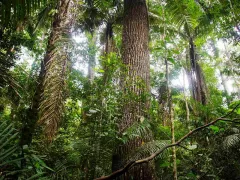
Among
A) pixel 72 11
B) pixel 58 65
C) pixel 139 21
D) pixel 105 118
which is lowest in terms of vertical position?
pixel 105 118

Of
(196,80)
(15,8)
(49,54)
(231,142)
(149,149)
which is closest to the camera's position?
(15,8)

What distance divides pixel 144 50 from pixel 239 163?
324 centimetres

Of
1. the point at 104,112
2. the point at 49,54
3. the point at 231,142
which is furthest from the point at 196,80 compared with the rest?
the point at 49,54

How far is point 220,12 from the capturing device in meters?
6.77

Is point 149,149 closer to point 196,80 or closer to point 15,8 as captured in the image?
point 15,8

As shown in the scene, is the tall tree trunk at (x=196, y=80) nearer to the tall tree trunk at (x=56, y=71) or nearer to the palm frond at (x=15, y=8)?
the tall tree trunk at (x=56, y=71)

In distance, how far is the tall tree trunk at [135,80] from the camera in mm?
3717

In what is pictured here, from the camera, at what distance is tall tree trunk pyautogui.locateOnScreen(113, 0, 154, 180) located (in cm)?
372

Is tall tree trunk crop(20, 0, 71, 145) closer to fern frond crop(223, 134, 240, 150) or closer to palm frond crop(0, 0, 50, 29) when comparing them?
palm frond crop(0, 0, 50, 29)

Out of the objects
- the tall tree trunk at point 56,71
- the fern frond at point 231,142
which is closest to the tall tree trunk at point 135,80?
the tall tree trunk at point 56,71

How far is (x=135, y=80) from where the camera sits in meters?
4.45

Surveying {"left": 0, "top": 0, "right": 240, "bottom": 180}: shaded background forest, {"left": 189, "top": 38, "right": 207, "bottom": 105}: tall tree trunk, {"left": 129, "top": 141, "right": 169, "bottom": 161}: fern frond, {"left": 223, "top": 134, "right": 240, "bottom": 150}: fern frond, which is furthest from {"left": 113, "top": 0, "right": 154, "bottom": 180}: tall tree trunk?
{"left": 189, "top": 38, "right": 207, "bottom": 105}: tall tree trunk

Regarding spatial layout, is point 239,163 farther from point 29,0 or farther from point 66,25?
point 29,0

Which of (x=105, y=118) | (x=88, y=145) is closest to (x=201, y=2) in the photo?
(x=105, y=118)
